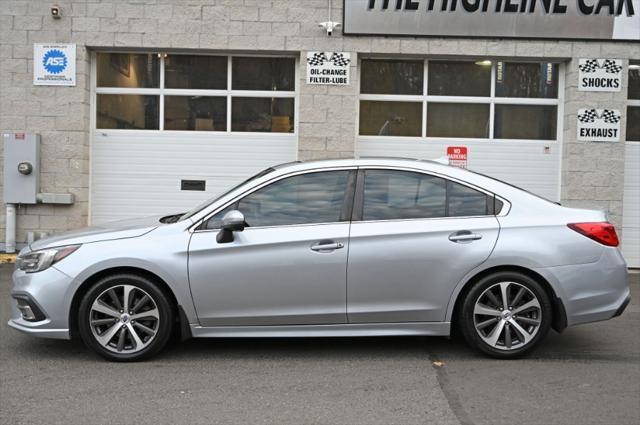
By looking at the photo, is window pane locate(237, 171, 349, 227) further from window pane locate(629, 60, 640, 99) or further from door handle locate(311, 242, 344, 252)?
window pane locate(629, 60, 640, 99)

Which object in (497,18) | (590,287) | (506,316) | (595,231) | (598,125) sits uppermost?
(497,18)

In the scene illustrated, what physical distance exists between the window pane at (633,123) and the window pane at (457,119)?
2.25m

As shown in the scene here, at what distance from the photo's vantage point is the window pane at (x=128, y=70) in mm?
11344

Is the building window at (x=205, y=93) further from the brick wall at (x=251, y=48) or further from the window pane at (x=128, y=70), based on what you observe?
the brick wall at (x=251, y=48)

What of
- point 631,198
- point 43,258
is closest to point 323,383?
point 43,258

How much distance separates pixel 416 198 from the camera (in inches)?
221

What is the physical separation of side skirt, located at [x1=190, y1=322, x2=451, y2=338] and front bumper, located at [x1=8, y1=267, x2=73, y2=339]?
994 mm

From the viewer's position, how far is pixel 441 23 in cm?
1085

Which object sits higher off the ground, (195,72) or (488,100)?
(195,72)

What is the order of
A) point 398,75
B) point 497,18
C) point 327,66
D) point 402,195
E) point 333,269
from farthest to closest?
point 398,75
point 327,66
point 497,18
point 402,195
point 333,269

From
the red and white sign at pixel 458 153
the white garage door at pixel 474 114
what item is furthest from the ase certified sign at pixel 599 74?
the red and white sign at pixel 458 153

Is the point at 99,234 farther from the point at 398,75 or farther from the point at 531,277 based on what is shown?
the point at 398,75

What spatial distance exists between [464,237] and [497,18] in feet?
21.2

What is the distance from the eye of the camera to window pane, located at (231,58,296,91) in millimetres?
11312
